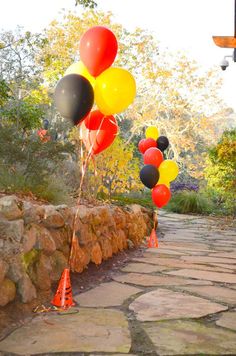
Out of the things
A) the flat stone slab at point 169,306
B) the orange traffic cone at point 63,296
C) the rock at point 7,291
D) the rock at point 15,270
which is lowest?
the flat stone slab at point 169,306

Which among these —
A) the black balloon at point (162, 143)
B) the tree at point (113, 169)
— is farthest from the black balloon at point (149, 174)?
the black balloon at point (162, 143)

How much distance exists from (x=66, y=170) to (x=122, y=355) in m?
5.05

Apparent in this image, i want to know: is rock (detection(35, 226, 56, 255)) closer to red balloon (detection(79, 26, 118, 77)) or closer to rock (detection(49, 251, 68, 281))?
rock (detection(49, 251, 68, 281))

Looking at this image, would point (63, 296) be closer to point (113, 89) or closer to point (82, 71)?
point (113, 89)

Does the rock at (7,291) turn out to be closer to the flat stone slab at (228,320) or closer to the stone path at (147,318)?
the stone path at (147,318)

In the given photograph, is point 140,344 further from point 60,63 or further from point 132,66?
point 132,66

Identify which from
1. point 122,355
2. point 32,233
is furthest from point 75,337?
point 32,233

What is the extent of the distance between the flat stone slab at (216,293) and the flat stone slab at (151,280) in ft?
0.61

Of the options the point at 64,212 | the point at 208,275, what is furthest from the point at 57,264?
the point at 208,275

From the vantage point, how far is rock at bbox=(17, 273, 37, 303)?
8.99 feet

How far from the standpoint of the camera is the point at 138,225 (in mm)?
6562

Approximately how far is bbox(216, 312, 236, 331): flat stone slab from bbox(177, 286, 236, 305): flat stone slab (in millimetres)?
350

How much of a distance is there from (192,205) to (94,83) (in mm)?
9634

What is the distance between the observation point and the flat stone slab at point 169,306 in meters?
2.80
